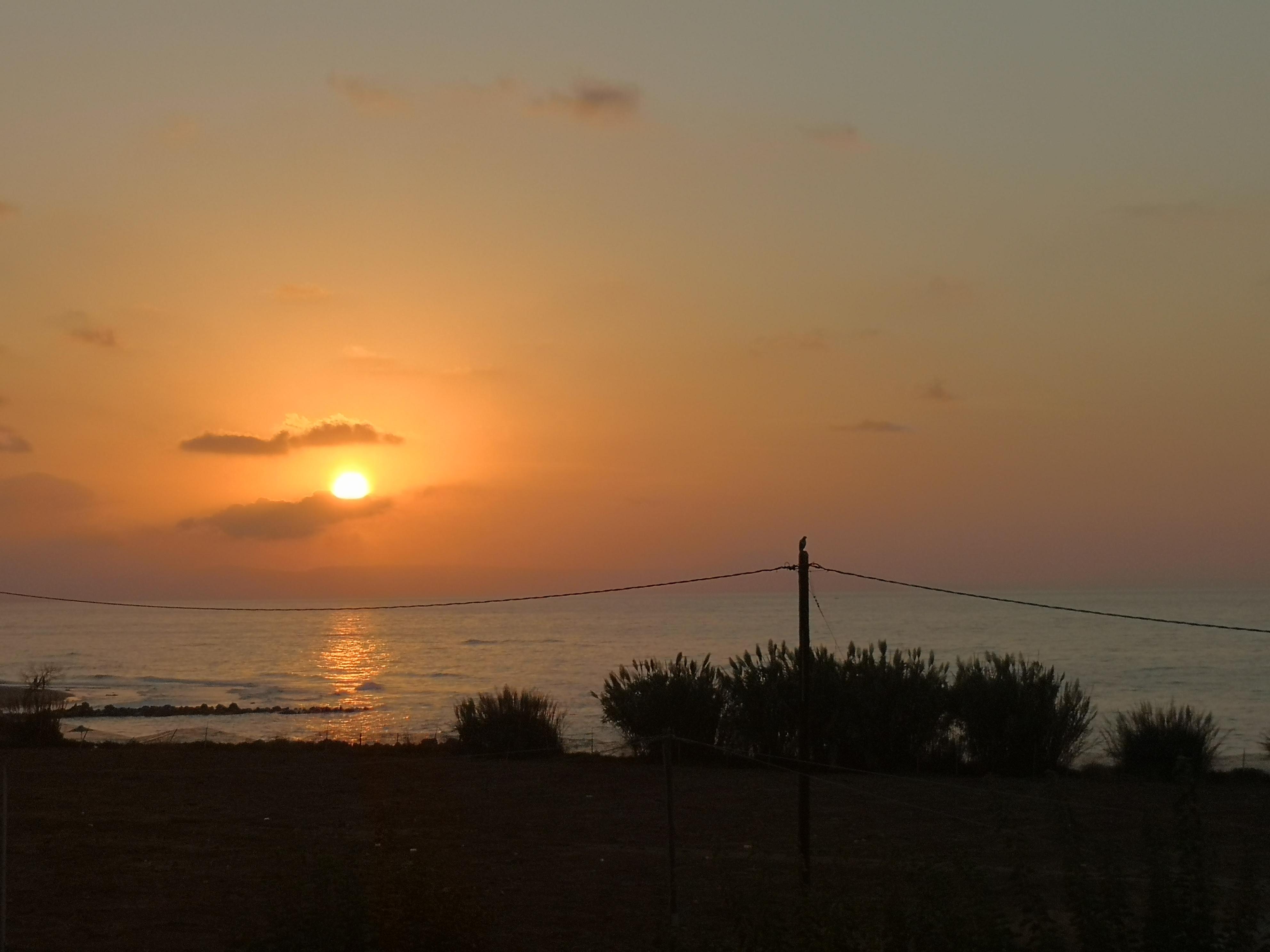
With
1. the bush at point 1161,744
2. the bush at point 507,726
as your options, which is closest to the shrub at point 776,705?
the bush at point 507,726

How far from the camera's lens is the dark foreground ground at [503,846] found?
909cm

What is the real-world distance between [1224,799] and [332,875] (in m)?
16.6

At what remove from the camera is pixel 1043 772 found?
24.7 metres

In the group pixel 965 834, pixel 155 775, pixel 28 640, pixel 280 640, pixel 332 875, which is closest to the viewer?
pixel 332 875

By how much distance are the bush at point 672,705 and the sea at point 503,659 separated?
321 centimetres

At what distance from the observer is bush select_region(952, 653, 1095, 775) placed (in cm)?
2473

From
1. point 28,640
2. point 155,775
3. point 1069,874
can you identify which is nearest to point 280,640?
point 28,640

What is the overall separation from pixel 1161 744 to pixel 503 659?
2990 inches

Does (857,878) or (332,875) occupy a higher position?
(332,875)

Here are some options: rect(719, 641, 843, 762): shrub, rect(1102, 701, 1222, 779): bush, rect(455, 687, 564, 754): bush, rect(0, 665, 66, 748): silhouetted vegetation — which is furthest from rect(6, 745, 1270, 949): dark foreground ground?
rect(0, 665, 66, 748): silhouetted vegetation

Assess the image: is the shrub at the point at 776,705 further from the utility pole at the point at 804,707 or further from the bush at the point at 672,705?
the utility pole at the point at 804,707

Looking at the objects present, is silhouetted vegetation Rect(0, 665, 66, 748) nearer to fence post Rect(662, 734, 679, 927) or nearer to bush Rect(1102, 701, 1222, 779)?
fence post Rect(662, 734, 679, 927)

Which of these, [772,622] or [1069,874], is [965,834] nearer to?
[1069,874]

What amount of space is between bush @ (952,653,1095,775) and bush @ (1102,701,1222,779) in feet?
3.03
